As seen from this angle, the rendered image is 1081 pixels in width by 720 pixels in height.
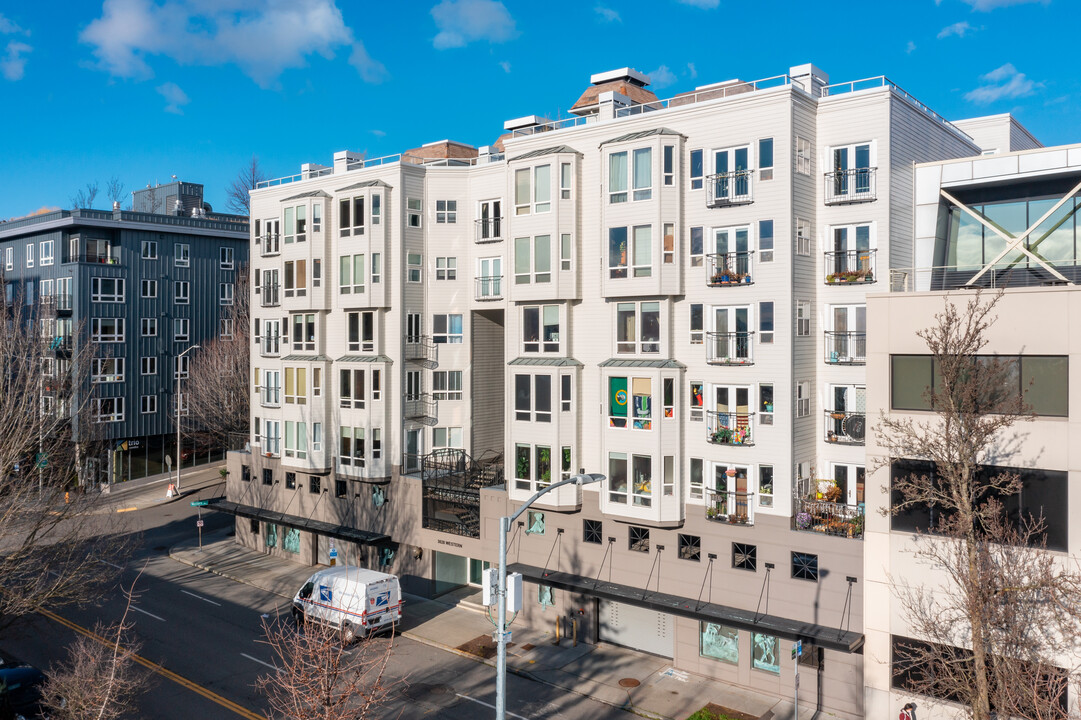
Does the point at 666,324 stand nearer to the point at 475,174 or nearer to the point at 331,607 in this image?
the point at 475,174

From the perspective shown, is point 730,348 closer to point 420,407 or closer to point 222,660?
point 420,407

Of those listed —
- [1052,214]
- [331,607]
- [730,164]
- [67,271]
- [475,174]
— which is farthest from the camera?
[67,271]

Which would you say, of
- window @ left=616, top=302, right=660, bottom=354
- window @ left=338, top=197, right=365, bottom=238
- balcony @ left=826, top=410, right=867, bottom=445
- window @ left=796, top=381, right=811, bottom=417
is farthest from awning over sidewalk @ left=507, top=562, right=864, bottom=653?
window @ left=338, top=197, right=365, bottom=238

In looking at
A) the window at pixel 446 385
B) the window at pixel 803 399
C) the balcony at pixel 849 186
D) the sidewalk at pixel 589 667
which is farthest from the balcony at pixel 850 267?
the window at pixel 446 385

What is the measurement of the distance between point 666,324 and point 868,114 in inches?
388

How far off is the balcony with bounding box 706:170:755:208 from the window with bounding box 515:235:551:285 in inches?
266

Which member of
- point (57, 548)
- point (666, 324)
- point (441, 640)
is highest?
point (666, 324)

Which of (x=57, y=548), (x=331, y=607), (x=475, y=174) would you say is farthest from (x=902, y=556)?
(x=57, y=548)

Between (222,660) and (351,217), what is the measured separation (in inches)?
797

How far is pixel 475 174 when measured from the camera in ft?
123

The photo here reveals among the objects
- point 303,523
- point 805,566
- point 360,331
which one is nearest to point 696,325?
point 805,566

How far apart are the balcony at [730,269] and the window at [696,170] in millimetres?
2739

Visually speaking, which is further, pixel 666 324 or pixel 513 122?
pixel 513 122

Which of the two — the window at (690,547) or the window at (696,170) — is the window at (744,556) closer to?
the window at (690,547)
